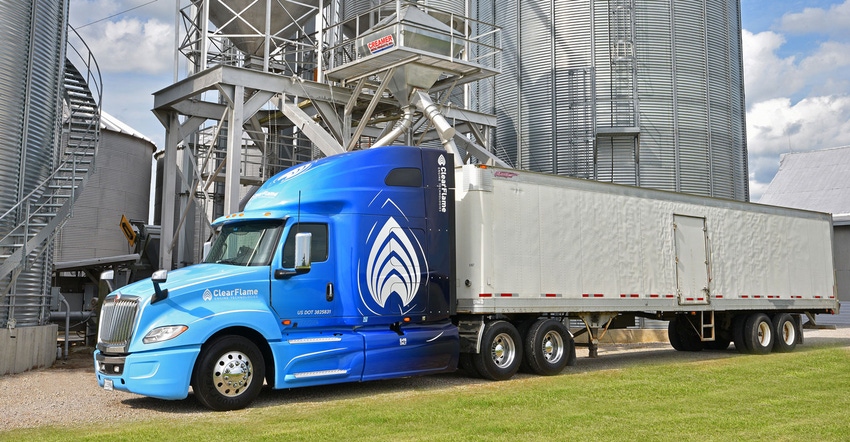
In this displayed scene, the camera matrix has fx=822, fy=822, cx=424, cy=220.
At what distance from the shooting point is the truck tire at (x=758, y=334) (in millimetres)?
19156

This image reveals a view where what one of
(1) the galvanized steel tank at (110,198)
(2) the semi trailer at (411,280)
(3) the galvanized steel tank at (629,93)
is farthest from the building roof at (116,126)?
(2) the semi trailer at (411,280)

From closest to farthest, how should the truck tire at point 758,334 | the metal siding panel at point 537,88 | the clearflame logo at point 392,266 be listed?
the clearflame logo at point 392,266, the truck tire at point 758,334, the metal siding panel at point 537,88

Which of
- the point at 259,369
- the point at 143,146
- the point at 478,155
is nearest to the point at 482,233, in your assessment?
the point at 259,369

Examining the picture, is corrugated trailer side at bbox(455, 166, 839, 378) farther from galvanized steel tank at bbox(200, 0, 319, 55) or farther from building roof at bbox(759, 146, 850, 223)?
building roof at bbox(759, 146, 850, 223)

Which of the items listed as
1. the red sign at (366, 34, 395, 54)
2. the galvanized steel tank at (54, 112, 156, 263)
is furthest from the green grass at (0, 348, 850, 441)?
the galvanized steel tank at (54, 112, 156, 263)

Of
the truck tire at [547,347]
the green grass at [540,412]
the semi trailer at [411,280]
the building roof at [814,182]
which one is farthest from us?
the building roof at [814,182]

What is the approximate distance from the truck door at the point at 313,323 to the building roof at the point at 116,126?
27.3m

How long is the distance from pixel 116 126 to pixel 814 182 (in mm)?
33082

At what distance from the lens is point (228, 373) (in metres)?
11.2

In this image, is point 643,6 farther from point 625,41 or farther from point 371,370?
point 371,370

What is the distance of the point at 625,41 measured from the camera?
25.7m

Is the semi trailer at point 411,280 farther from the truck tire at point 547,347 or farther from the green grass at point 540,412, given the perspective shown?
the green grass at point 540,412

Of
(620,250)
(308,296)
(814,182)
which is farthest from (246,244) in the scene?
(814,182)

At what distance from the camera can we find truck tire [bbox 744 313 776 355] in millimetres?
19156
